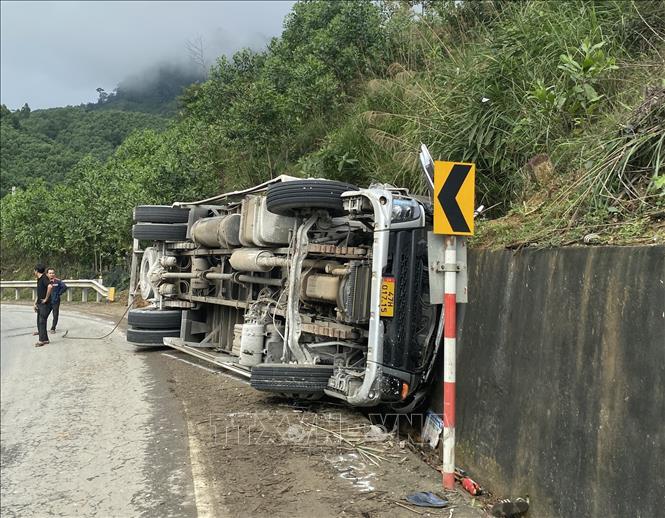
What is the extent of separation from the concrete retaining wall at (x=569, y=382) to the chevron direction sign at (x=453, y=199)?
465 mm

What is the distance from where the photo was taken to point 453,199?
394 cm

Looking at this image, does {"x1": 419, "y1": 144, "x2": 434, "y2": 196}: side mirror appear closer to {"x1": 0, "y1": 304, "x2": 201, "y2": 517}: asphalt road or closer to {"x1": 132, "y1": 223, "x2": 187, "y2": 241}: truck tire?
{"x1": 0, "y1": 304, "x2": 201, "y2": 517}: asphalt road

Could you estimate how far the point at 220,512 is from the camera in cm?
356

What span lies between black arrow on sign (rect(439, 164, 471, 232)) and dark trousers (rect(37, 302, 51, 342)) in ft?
29.4

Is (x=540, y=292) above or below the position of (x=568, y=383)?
above

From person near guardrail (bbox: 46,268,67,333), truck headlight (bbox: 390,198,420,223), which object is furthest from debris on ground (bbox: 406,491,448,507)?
person near guardrail (bbox: 46,268,67,333)

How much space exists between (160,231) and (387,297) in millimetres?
5567

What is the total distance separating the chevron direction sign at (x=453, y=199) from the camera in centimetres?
391

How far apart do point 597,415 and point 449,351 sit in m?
1.12

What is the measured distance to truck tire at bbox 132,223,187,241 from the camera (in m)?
9.20

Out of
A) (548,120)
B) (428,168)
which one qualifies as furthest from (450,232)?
(548,120)

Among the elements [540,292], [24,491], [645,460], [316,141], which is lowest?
[24,491]

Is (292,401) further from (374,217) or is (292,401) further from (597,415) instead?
(597,415)

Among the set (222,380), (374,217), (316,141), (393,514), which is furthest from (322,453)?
(316,141)
